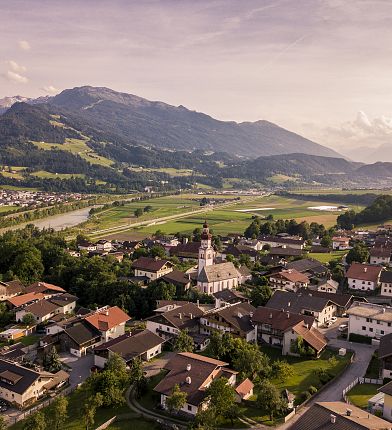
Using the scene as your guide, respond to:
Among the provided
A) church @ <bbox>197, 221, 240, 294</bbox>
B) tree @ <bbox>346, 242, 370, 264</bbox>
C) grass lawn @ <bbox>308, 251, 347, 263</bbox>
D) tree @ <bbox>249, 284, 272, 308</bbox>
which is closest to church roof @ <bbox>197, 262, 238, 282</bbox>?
church @ <bbox>197, 221, 240, 294</bbox>

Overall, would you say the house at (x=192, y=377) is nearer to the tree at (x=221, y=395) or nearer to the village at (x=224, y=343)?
the village at (x=224, y=343)

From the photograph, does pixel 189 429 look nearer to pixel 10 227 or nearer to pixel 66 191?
pixel 10 227

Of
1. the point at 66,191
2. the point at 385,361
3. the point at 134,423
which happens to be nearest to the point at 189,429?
the point at 134,423

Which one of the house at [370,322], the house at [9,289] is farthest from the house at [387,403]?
the house at [9,289]

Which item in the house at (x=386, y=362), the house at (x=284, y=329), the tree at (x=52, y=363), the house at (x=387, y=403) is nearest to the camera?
the house at (x=387, y=403)

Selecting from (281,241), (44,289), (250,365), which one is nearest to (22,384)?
(250,365)

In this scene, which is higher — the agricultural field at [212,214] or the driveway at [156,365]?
the agricultural field at [212,214]
